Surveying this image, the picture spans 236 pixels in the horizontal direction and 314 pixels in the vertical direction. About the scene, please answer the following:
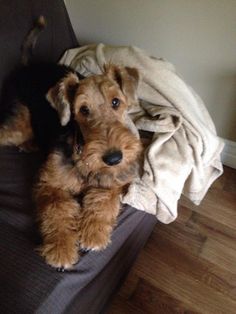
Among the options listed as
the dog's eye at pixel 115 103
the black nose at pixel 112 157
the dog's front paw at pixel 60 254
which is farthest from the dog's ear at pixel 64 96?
the dog's front paw at pixel 60 254

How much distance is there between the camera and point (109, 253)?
143cm

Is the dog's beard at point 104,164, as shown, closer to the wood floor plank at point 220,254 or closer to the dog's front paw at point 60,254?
the dog's front paw at point 60,254

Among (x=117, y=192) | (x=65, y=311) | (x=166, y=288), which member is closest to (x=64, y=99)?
Result: (x=117, y=192)

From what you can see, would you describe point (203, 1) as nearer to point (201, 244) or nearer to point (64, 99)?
point (64, 99)

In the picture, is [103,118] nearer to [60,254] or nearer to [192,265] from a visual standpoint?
[60,254]

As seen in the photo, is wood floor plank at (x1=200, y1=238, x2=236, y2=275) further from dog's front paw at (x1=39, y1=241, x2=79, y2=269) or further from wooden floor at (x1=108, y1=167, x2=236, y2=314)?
dog's front paw at (x1=39, y1=241, x2=79, y2=269)

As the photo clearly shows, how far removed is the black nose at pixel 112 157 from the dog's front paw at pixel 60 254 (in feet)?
1.30

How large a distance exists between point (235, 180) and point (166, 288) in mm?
1060

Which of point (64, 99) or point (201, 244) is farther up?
point (64, 99)

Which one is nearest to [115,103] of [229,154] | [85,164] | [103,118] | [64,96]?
[103,118]

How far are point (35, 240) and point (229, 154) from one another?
1687 millimetres

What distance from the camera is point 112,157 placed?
1.34m

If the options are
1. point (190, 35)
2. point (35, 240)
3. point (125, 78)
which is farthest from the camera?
point (190, 35)

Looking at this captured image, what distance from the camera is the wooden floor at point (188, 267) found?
1.74 metres
